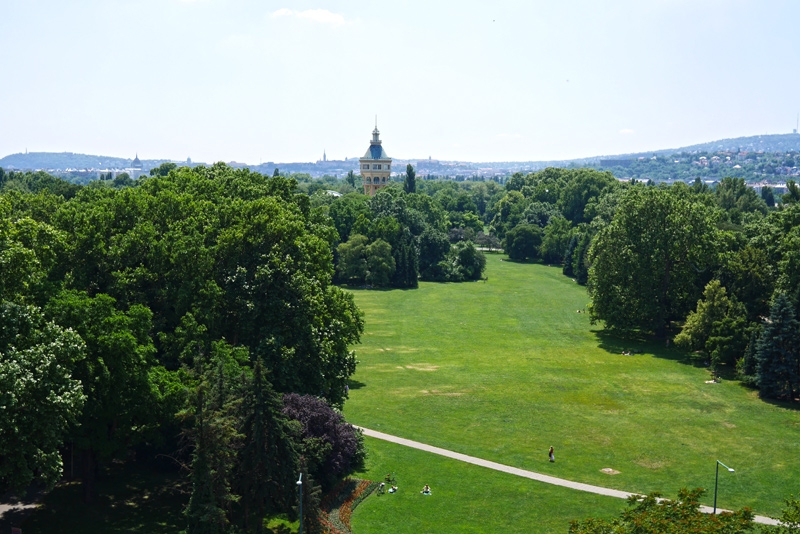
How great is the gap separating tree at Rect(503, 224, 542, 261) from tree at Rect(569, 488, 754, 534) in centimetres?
11088

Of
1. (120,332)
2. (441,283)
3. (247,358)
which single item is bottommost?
(441,283)

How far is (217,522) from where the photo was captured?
29.7 m

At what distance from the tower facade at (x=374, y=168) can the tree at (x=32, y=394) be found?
481 ft

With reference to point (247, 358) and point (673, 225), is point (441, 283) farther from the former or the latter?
point (247, 358)

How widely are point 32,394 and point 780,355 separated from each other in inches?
1901

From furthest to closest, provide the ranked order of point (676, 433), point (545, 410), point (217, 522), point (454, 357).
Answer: point (454, 357) → point (545, 410) → point (676, 433) → point (217, 522)

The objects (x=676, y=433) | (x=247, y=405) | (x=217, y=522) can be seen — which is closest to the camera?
(x=217, y=522)

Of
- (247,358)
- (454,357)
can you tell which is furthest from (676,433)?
(247,358)

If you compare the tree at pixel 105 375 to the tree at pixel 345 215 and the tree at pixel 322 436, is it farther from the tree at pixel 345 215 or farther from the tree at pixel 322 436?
the tree at pixel 345 215

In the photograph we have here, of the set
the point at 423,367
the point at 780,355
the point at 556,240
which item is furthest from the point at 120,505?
the point at 556,240

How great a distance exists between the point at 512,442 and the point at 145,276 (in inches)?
892

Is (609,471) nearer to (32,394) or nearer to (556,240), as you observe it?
(32,394)

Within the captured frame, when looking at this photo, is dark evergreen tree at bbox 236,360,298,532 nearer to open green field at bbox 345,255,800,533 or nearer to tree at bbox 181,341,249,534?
tree at bbox 181,341,249,534

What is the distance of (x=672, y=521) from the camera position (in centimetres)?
2555
